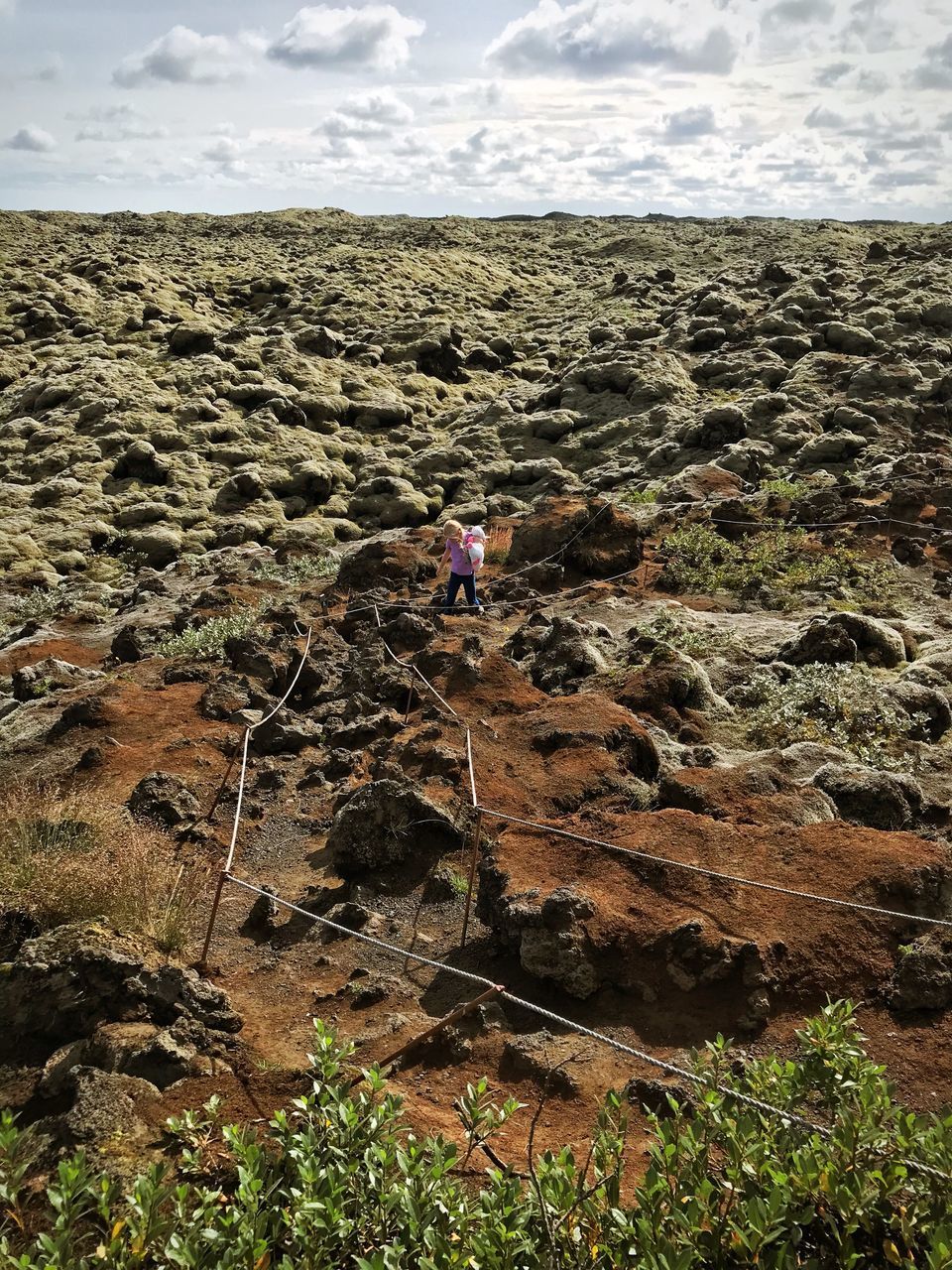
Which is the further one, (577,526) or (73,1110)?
(577,526)

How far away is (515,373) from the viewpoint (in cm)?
3266

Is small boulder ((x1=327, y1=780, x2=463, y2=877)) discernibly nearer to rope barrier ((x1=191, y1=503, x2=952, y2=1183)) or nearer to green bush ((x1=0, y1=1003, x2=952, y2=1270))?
rope barrier ((x1=191, y1=503, x2=952, y2=1183))

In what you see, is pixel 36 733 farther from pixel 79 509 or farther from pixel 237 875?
pixel 79 509

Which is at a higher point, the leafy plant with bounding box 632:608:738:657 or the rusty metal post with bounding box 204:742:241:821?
the leafy plant with bounding box 632:608:738:657

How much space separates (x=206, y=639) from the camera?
1255cm

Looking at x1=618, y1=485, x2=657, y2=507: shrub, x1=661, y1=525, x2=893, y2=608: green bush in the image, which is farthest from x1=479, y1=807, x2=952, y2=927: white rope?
x1=618, y1=485, x2=657, y2=507: shrub

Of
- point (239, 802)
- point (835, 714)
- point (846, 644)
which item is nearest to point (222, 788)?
point (239, 802)

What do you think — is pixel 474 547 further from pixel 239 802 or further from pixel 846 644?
pixel 239 802

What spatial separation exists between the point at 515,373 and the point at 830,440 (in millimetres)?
13958

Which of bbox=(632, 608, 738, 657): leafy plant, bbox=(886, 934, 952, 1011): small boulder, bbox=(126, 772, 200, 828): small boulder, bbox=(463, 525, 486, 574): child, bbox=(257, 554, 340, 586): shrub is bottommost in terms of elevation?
bbox=(257, 554, 340, 586): shrub

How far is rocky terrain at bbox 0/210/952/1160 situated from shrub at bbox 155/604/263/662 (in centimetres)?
8

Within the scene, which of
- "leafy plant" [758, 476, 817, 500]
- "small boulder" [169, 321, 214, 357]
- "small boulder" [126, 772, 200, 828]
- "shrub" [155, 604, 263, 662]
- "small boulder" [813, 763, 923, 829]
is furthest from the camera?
"small boulder" [169, 321, 214, 357]

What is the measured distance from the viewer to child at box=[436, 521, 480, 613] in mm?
13711

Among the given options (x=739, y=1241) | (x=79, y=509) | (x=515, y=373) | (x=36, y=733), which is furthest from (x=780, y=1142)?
(x=515, y=373)
